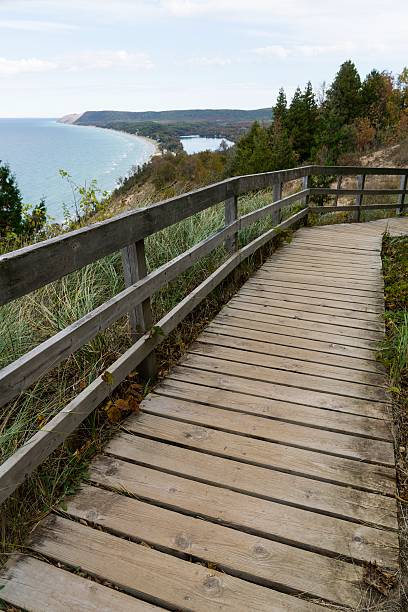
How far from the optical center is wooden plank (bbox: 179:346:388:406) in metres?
2.90

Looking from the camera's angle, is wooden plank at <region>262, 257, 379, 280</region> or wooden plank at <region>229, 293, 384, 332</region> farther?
wooden plank at <region>262, 257, 379, 280</region>

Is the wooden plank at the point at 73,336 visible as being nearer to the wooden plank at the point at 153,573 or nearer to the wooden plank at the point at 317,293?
the wooden plank at the point at 153,573

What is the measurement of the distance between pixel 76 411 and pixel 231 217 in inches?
119

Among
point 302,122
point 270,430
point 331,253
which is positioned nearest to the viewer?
point 270,430

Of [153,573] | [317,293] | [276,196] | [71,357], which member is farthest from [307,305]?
[153,573]

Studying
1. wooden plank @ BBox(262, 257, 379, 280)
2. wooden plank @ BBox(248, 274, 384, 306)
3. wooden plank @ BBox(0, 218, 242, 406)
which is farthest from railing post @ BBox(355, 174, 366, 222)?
wooden plank @ BBox(0, 218, 242, 406)

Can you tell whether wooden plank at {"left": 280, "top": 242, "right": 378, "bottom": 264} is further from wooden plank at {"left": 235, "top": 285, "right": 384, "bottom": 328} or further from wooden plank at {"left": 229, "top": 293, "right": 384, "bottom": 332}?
wooden plank at {"left": 229, "top": 293, "right": 384, "bottom": 332}

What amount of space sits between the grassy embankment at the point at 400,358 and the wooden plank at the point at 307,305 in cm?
21

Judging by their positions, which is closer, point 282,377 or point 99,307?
point 99,307

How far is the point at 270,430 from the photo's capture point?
258cm

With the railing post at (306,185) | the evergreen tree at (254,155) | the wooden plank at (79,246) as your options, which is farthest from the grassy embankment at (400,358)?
the evergreen tree at (254,155)

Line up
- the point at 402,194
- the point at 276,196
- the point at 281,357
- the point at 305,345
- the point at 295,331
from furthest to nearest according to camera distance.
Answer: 1. the point at 402,194
2. the point at 276,196
3. the point at 295,331
4. the point at 305,345
5. the point at 281,357

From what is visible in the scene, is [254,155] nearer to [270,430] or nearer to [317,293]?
[317,293]

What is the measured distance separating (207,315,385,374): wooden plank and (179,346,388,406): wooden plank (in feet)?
0.87
